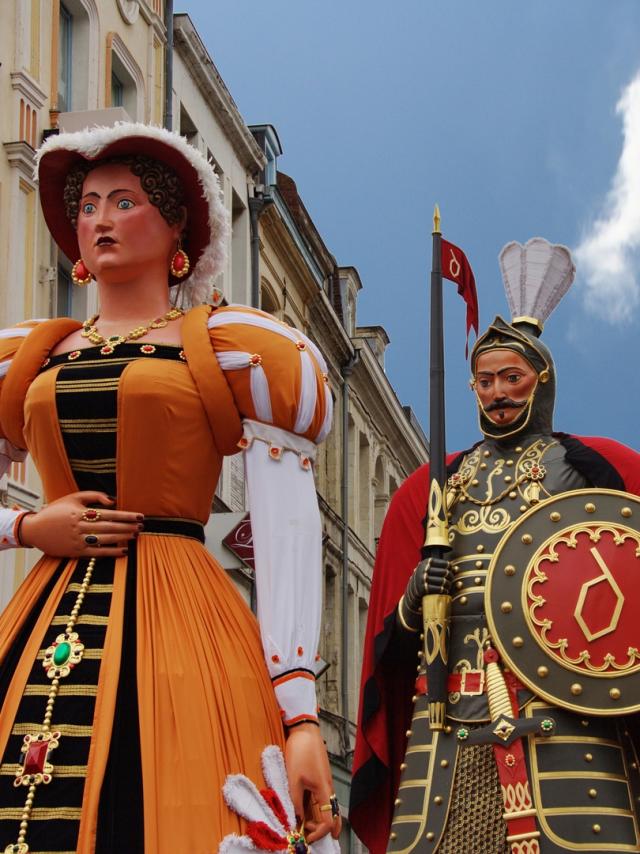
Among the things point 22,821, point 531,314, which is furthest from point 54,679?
point 531,314

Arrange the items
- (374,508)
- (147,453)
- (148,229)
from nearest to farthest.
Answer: (147,453)
(148,229)
(374,508)

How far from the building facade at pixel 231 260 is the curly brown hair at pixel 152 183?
1.76m

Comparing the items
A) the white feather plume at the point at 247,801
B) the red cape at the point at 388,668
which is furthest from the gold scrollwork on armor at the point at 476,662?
the white feather plume at the point at 247,801

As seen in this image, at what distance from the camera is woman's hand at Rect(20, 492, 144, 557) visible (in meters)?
3.93

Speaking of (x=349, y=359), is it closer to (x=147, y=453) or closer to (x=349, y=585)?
(x=349, y=585)

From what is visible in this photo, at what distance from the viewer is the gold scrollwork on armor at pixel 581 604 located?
6.39 metres

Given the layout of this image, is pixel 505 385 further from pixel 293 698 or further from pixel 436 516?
pixel 293 698

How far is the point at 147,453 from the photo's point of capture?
4.00 m

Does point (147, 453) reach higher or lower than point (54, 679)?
higher

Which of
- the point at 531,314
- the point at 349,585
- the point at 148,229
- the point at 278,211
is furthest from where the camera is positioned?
the point at 349,585

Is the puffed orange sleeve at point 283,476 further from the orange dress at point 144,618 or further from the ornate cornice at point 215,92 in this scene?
the ornate cornice at point 215,92

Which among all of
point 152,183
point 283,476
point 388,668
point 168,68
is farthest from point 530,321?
point 168,68

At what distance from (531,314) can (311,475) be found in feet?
12.3

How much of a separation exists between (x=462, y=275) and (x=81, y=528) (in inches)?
150
